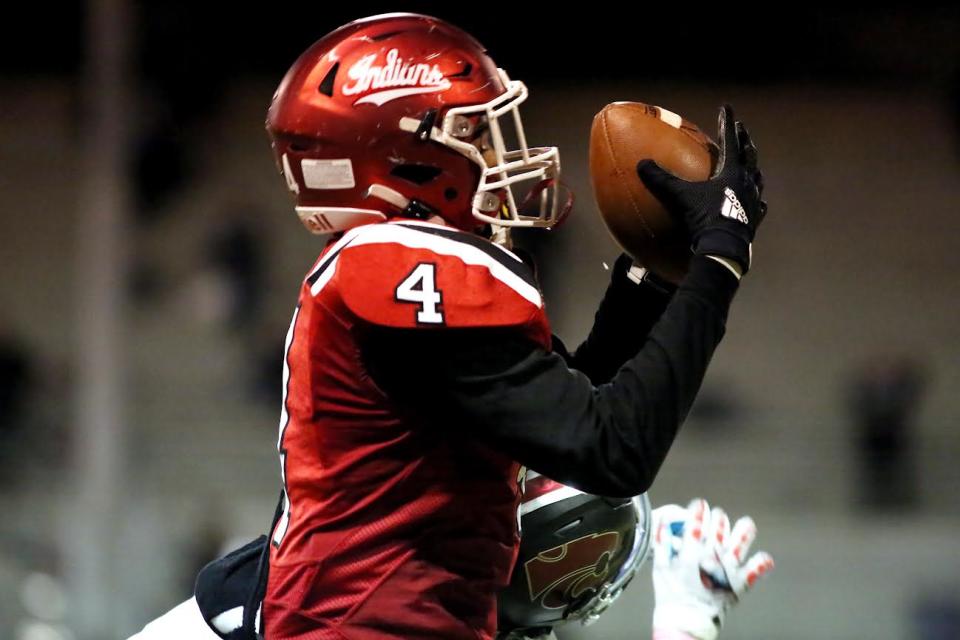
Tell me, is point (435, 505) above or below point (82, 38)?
above

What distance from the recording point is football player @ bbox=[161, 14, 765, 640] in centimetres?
153

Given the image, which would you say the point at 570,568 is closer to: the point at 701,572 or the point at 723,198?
the point at 701,572

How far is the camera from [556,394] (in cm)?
153

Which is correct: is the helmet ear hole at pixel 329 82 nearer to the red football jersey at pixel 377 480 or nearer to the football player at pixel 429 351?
the football player at pixel 429 351

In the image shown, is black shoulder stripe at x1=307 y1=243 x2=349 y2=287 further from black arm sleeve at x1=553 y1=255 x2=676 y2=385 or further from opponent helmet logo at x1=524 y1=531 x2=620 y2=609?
opponent helmet logo at x1=524 y1=531 x2=620 y2=609

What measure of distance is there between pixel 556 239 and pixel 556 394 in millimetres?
6269

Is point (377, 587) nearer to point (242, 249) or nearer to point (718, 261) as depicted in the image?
point (718, 261)

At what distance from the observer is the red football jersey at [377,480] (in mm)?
1563

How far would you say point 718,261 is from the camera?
5.26ft

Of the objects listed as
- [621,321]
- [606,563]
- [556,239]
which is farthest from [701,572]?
[556,239]

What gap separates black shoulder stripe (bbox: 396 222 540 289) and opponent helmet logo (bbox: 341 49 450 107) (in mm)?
185

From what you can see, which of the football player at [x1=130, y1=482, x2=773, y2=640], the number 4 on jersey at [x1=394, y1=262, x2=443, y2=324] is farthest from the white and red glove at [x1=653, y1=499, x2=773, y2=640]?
the number 4 on jersey at [x1=394, y1=262, x2=443, y2=324]

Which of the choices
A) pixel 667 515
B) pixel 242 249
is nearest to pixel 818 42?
pixel 242 249

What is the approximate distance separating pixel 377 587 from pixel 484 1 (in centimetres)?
658
